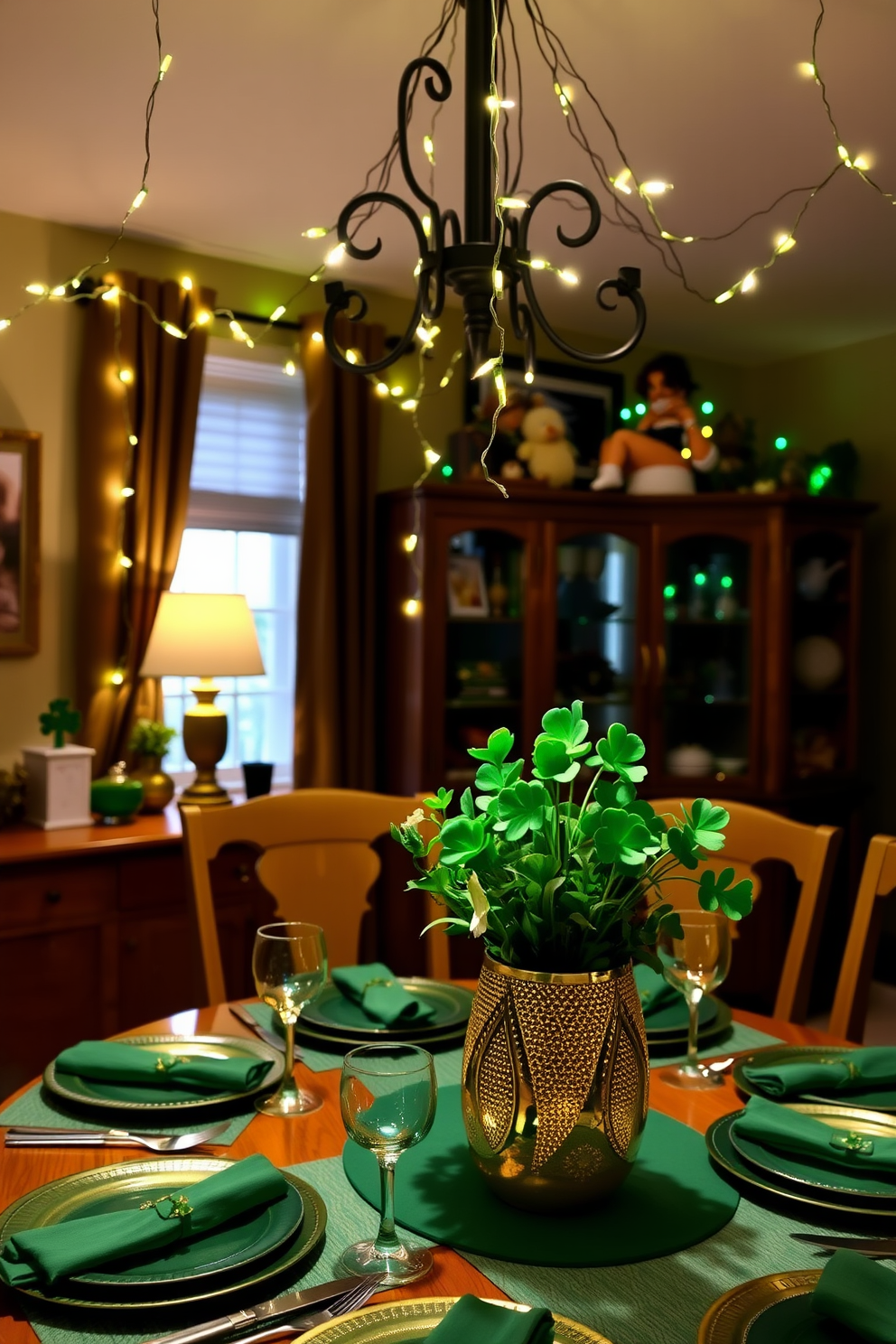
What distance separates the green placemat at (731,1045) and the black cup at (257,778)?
1934mm

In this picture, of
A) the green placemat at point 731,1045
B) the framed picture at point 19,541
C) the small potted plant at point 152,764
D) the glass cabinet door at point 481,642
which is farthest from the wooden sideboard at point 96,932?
the green placemat at point 731,1045

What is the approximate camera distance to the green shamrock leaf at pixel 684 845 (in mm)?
1030

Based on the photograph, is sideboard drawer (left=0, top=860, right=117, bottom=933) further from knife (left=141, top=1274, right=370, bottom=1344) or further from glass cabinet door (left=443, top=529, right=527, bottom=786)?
knife (left=141, top=1274, right=370, bottom=1344)

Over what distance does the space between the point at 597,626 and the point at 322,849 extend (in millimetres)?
2067

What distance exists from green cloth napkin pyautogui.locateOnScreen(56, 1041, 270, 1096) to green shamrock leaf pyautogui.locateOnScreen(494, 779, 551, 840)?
47 centimetres

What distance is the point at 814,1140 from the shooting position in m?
1.12

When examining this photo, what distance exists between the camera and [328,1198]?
107 centimetres

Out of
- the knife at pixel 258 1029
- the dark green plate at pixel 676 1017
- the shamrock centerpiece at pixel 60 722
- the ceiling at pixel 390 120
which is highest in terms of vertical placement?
the ceiling at pixel 390 120

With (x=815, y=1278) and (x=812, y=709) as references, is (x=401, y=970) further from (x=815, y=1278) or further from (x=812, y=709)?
(x=815, y=1278)

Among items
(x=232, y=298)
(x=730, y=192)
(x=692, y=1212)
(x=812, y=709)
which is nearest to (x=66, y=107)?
(x=232, y=298)

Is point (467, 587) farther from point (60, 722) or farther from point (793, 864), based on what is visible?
point (793, 864)

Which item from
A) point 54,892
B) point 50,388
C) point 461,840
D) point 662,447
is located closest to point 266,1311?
point 461,840

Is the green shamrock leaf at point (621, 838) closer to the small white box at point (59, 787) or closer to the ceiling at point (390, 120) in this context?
the ceiling at point (390, 120)

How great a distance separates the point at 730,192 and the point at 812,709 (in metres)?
1.84
